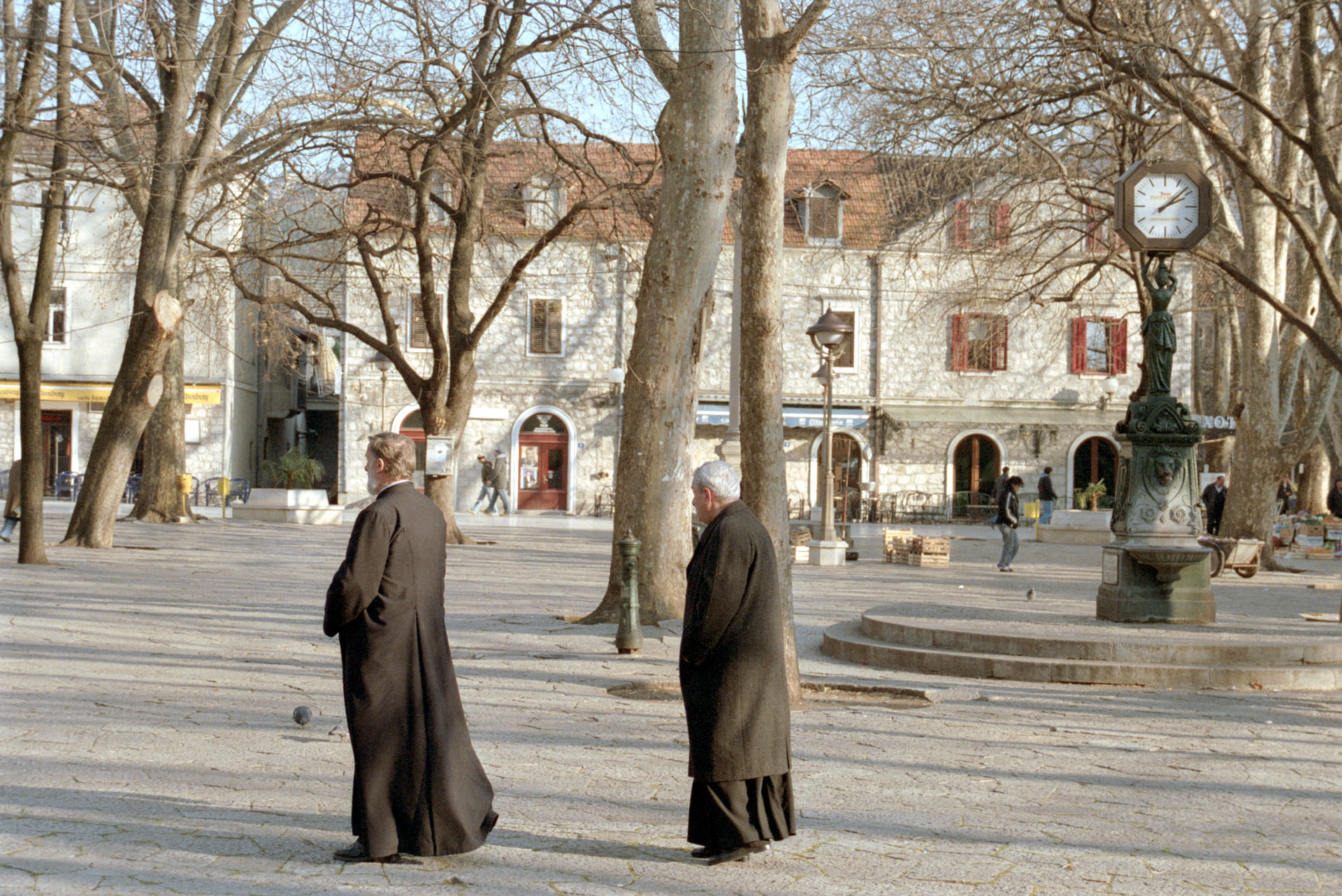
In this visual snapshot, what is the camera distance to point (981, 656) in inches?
387

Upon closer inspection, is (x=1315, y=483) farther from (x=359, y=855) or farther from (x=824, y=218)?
(x=359, y=855)

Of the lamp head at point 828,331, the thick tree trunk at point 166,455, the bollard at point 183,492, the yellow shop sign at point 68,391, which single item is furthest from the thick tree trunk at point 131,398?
the yellow shop sign at point 68,391

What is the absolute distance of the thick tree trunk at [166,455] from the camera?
25656 mm

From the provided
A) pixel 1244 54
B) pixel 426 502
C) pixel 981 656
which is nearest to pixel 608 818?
pixel 426 502

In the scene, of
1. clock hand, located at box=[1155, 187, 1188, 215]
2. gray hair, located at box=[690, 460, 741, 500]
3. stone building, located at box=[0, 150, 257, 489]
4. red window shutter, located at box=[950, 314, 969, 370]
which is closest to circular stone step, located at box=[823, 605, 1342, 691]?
clock hand, located at box=[1155, 187, 1188, 215]

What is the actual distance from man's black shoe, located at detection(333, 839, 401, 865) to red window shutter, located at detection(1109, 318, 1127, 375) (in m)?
35.0

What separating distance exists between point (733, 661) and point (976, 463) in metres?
33.6

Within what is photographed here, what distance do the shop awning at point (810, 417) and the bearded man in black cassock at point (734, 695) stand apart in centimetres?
3162

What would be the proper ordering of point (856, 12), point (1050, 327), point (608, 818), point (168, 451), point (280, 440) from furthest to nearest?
point (280, 440) → point (1050, 327) → point (168, 451) → point (856, 12) → point (608, 818)

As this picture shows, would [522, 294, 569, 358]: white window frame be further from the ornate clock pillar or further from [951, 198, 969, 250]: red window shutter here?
the ornate clock pillar

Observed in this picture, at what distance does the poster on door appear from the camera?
121 feet

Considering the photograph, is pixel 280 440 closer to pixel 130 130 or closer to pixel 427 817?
pixel 130 130

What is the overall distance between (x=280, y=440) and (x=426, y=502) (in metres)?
43.2

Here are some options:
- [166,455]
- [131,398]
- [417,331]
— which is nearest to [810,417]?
[417,331]
